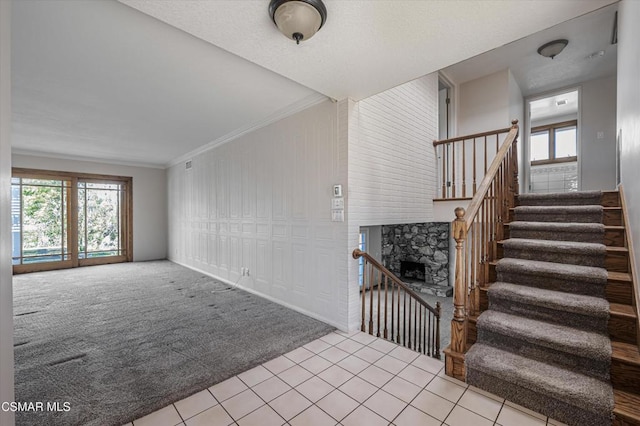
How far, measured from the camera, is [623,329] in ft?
6.41

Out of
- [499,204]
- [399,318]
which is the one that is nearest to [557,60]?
[499,204]

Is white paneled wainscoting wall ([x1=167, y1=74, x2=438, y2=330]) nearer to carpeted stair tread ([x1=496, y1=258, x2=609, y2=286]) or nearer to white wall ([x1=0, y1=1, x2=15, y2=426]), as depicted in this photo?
carpeted stair tread ([x1=496, y1=258, x2=609, y2=286])

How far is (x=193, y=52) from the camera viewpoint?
2.52 metres

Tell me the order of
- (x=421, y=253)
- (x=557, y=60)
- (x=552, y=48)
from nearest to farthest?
(x=552, y=48), (x=557, y=60), (x=421, y=253)

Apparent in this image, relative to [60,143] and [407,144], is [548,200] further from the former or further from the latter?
[60,143]

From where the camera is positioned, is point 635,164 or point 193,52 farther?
point 193,52

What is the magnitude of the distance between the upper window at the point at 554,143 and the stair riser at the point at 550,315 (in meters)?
5.95

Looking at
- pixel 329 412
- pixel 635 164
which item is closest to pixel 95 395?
pixel 329 412

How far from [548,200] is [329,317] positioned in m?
3.03

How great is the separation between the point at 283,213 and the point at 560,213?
10.8ft

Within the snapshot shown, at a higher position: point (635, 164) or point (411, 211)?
point (635, 164)

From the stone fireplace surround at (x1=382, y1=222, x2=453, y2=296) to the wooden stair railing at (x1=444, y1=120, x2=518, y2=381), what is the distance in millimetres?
2561

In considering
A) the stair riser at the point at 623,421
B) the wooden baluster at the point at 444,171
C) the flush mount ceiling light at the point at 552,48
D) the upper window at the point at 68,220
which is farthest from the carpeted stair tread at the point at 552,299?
the upper window at the point at 68,220

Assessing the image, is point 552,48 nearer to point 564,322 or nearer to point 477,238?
point 477,238
